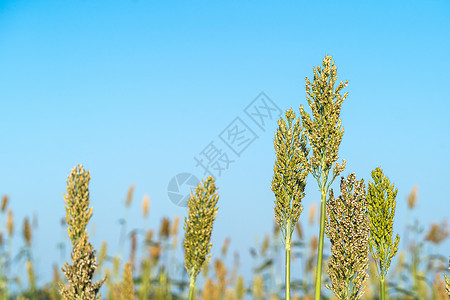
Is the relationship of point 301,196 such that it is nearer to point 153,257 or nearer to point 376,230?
point 376,230

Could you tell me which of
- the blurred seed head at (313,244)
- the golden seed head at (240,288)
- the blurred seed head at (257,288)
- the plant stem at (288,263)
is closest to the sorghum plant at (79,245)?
the plant stem at (288,263)

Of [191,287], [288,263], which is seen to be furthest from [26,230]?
[288,263]

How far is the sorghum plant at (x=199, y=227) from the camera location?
28.5ft

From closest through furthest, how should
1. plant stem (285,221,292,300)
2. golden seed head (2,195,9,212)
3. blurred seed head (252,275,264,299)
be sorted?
plant stem (285,221,292,300) < blurred seed head (252,275,264,299) < golden seed head (2,195,9,212)

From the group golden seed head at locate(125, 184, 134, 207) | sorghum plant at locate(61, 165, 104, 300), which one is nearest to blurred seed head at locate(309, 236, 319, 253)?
golden seed head at locate(125, 184, 134, 207)

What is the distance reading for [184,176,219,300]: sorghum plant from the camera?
28.5ft

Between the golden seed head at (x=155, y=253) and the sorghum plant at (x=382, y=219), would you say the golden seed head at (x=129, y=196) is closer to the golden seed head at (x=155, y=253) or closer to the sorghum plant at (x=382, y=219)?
the golden seed head at (x=155, y=253)

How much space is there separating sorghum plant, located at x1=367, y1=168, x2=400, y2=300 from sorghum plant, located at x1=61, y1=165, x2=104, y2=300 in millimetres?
5493

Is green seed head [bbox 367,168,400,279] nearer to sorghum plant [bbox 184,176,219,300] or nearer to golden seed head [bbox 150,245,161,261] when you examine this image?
sorghum plant [bbox 184,176,219,300]

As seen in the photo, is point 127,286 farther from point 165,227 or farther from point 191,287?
point 165,227

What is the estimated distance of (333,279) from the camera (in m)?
10.1

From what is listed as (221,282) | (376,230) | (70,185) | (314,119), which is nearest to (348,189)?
(376,230)

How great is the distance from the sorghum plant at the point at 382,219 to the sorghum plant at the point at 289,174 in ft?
5.10

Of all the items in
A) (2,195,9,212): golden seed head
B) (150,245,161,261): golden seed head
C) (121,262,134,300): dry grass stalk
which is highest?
(2,195,9,212): golden seed head
